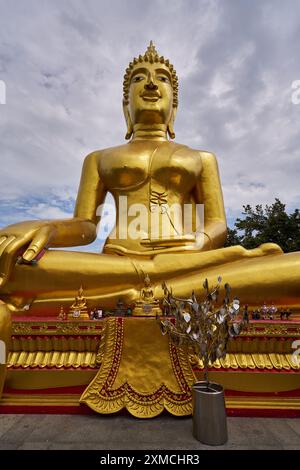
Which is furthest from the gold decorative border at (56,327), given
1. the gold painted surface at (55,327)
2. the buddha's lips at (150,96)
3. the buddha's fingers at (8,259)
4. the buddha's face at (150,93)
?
the buddha's lips at (150,96)

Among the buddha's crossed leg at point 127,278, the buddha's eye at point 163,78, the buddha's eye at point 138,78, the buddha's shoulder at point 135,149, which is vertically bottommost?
the buddha's crossed leg at point 127,278

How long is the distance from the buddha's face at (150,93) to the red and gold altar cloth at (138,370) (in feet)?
11.2

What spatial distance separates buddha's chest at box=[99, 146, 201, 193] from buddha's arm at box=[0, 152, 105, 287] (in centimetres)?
22

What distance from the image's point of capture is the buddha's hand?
2.94 m

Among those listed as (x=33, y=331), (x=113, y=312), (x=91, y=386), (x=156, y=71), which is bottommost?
(x=91, y=386)

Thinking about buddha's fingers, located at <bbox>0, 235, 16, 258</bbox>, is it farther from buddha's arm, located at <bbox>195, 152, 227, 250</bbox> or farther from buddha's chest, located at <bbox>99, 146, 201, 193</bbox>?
buddha's arm, located at <bbox>195, 152, 227, 250</bbox>

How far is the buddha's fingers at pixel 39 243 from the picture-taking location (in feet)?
9.80

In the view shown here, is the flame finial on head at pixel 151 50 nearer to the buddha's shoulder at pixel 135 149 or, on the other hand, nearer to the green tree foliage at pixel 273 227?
the buddha's shoulder at pixel 135 149

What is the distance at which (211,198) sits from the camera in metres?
4.39

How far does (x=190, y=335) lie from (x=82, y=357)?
1.05 metres

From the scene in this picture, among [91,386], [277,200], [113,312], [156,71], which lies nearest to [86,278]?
[113,312]

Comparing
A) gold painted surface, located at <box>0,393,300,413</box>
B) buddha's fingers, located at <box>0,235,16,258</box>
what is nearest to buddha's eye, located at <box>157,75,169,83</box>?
buddha's fingers, located at <box>0,235,16,258</box>

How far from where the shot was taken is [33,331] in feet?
8.18

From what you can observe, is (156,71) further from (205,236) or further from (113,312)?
(113,312)
